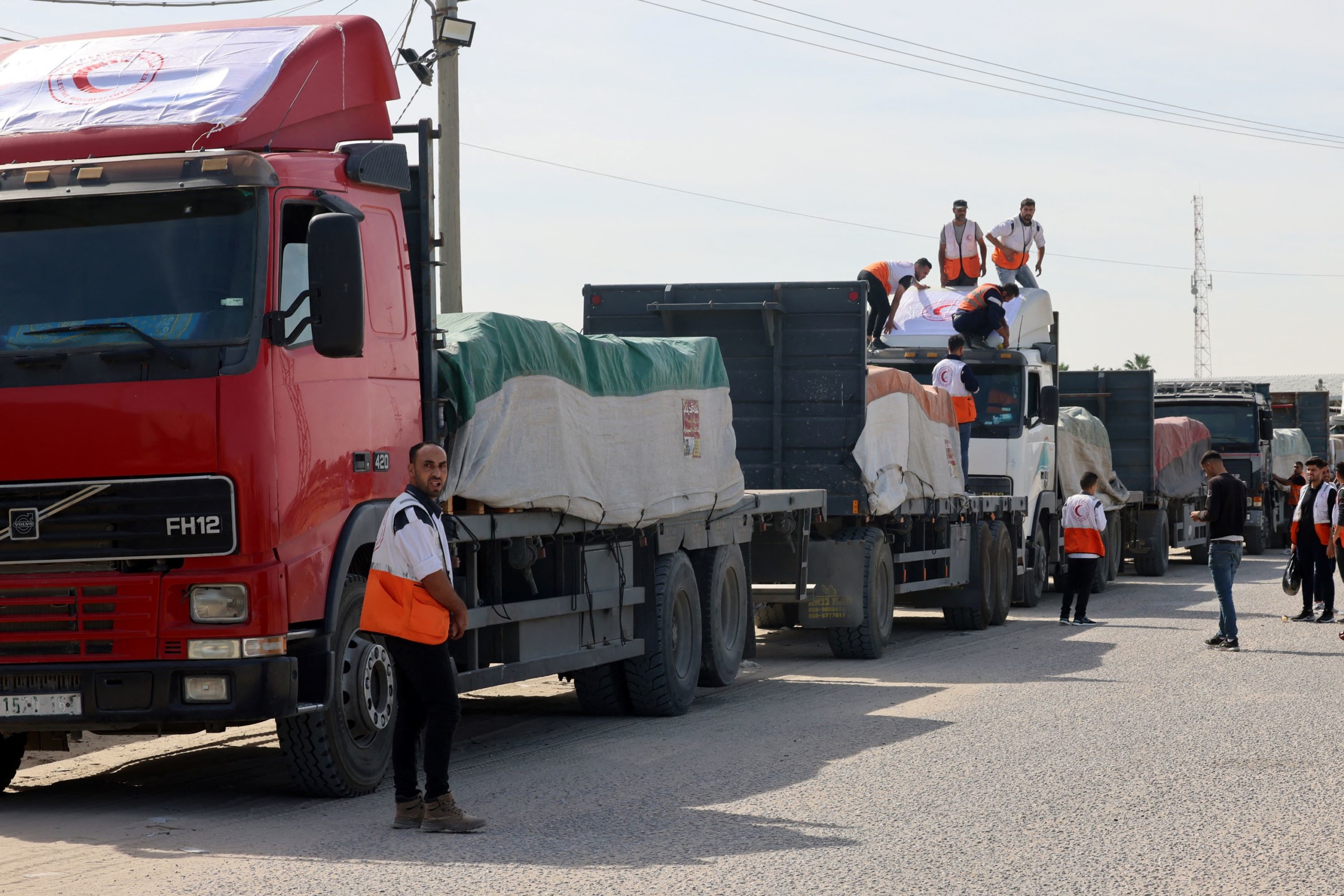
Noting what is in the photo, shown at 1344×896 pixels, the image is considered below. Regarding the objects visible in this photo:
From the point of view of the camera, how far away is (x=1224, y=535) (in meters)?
16.8

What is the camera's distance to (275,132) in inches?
337

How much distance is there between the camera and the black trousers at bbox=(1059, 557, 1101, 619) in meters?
19.5

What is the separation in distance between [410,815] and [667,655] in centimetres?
441

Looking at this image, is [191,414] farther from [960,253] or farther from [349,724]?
[960,253]

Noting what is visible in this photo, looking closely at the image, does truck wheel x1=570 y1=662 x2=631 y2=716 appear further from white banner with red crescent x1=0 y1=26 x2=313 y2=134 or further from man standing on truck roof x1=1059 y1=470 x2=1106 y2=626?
man standing on truck roof x1=1059 y1=470 x2=1106 y2=626

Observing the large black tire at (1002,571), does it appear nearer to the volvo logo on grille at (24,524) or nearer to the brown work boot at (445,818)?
the brown work boot at (445,818)

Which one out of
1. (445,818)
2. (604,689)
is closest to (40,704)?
(445,818)

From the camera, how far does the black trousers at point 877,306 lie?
67.1 ft

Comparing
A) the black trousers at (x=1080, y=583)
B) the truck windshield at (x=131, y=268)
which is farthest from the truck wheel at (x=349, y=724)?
the black trousers at (x=1080, y=583)

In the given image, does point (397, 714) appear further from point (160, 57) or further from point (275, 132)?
point (160, 57)

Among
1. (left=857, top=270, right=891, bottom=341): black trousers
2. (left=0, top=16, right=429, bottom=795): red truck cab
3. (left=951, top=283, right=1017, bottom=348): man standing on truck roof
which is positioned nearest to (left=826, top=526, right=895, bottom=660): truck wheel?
(left=857, top=270, right=891, bottom=341): black trousers

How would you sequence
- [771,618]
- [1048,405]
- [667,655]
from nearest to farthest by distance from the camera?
[667,655] < [771,618] < [1048,405]

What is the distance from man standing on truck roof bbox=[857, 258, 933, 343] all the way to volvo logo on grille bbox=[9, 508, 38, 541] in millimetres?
13575

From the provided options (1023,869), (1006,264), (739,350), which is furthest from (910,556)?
(1023,869)
